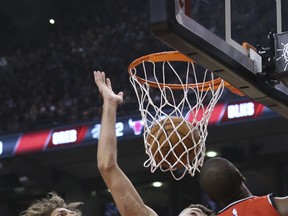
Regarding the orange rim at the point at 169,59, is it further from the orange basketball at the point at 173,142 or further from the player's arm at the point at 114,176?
the player's arm at the point at 114,176

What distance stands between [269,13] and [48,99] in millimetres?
8681

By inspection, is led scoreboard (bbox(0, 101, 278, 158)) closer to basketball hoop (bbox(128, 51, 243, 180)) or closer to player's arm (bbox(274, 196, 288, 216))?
basketball hoop (bbox(128, 51, 243, 180))

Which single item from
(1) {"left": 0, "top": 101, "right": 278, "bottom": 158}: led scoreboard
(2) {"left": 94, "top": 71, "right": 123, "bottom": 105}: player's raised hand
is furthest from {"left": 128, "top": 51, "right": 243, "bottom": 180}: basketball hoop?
(1) {"left": 0, "top": 101, "right": 278, "bottom": 158}: led scoreboard

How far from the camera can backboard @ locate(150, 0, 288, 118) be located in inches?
96.4

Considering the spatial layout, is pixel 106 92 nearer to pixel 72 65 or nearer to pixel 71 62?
pixel 72 65

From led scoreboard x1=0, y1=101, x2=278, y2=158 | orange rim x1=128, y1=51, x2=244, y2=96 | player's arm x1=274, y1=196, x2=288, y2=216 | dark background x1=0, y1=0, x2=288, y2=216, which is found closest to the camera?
player's arm x1=274, y1=196, x2=288, y2=216

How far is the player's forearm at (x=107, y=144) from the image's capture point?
2607mm

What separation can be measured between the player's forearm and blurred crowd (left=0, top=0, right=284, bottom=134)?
22.9 ft

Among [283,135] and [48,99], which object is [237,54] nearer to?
[283,135]

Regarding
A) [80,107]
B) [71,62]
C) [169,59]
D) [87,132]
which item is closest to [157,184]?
[80,107]

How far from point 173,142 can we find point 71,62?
9.40 m

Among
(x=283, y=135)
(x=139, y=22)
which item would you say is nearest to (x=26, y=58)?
(x=139, y=22)

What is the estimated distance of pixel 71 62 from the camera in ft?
40.4

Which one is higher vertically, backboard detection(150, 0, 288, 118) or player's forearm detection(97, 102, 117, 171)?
backboard detection(150, 0, 288, 118)
